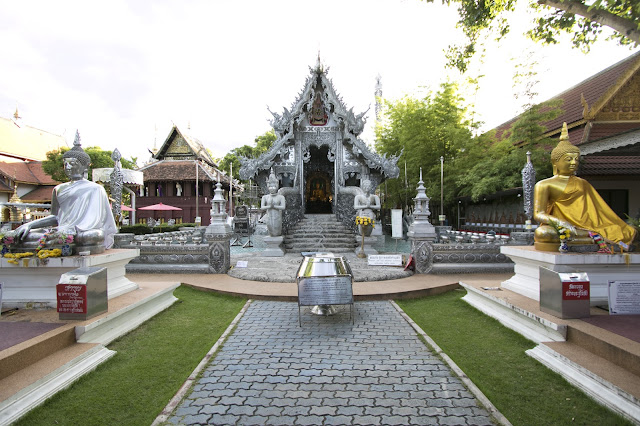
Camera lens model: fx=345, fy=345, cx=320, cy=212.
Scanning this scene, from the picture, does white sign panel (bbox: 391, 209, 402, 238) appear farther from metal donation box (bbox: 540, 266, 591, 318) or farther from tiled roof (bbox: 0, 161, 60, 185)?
tiled roof (bbox: 0, 161, 60, 185)

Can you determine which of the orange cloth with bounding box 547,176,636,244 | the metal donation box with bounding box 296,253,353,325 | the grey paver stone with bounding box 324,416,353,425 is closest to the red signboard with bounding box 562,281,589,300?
the orange cloth with bounding box 547,176,636,244

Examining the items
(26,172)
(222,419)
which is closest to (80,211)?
(222,419)

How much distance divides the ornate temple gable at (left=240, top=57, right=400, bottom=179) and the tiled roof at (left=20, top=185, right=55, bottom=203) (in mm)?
21784

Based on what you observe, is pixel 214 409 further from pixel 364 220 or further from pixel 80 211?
pixel 364 220

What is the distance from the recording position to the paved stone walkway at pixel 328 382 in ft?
9.96

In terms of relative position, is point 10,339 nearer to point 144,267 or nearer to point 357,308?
point 357,308

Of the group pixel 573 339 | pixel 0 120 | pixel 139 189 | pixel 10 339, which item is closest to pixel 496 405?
pixel 573 339

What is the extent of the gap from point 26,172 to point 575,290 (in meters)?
36.5

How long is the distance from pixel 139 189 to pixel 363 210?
1074 inches

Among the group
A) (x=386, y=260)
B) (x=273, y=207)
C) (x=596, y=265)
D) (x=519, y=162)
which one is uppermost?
(x=519, y=162)

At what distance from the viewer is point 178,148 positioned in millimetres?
34281

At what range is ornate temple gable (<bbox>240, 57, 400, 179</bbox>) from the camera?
15906 millimetres

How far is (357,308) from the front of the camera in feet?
21.1


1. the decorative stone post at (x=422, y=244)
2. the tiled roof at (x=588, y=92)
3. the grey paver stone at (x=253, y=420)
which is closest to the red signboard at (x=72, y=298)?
the grey paver stone at (x=253, y=420)
